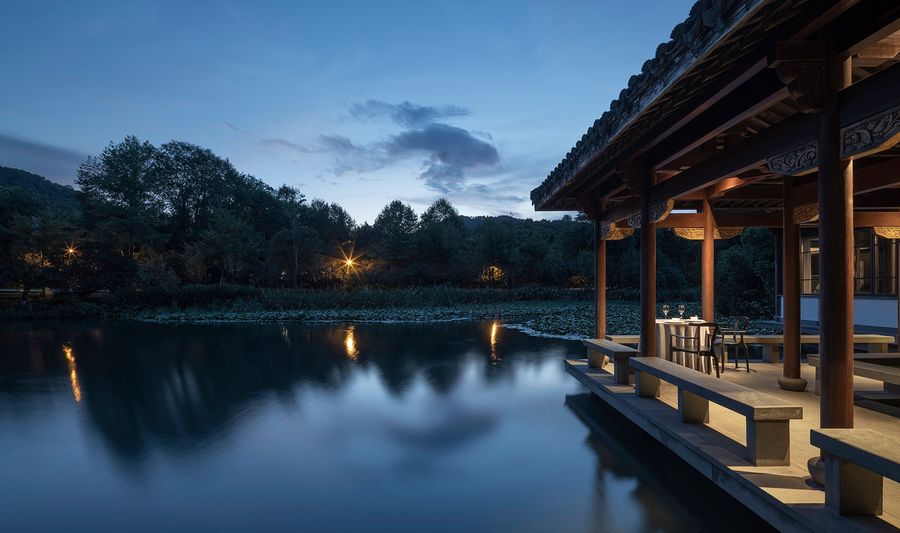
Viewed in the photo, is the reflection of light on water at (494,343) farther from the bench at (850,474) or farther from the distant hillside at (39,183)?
the distant hillside at (39,183)

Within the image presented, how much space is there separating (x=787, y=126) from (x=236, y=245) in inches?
1302

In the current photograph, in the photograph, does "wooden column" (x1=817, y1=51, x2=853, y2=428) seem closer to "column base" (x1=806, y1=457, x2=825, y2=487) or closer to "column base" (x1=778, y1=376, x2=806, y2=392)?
"column base" (x1=806, y1=457, x2=825, y2=487)

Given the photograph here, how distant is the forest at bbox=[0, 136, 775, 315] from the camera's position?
2680 centimetres

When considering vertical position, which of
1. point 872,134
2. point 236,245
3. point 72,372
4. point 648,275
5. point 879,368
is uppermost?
point 236,245

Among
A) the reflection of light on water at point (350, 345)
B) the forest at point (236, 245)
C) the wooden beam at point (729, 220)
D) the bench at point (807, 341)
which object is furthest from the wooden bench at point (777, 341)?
the forest at point (236, 245)

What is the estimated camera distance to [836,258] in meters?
2.88

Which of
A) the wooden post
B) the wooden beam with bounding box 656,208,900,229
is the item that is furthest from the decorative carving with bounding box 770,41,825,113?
the wooden beam with bounding box 656,208,900,229

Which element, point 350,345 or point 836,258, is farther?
point 350,345

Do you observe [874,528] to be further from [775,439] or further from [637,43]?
[637,43]

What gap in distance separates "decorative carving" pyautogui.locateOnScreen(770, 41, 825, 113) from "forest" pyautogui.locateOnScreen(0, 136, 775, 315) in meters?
23.6

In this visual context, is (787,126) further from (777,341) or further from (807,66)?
(777,341)

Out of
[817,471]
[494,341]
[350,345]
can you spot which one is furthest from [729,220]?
[350,345]

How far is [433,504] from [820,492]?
270 cm

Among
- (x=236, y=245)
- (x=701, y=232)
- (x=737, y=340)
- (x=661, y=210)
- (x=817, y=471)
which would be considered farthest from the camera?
(x=236, y=245)
